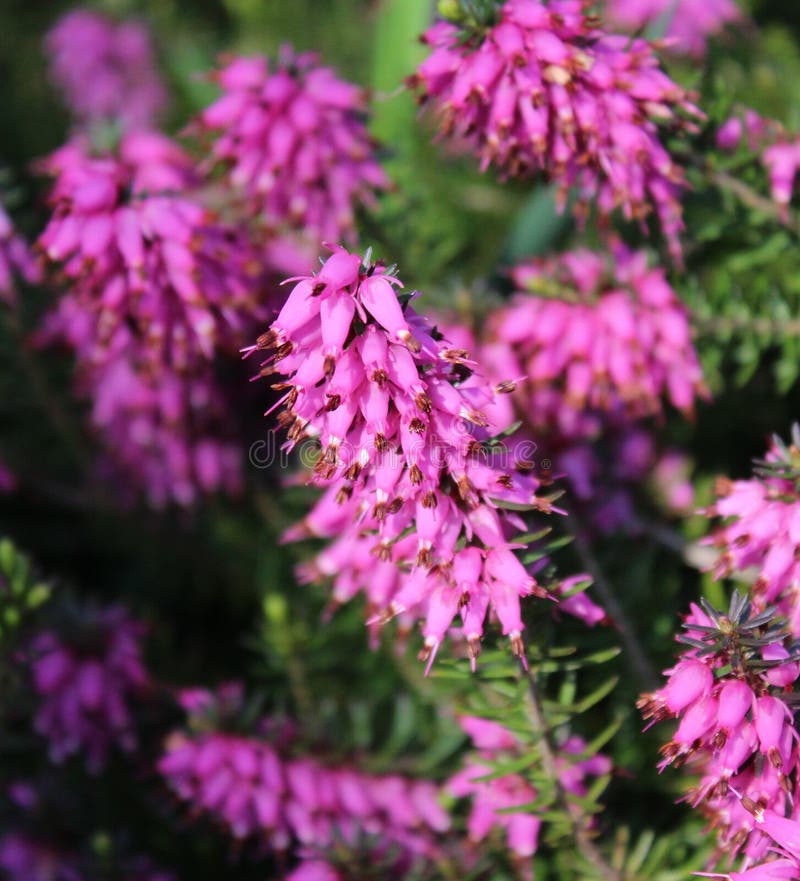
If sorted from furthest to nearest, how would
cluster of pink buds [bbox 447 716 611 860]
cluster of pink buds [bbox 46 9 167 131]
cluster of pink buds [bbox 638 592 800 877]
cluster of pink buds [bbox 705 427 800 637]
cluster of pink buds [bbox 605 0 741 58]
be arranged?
cluster of pink buds [bbox 46 9 167 131]
cluster of pink buds [bbox 605 0 741 58]
cluster of pink buds [bbox 447 716 611 860]
cluster of pink buds [bbox 705 427 800 637]
cluster of pink buds [bbox 638 592 800 877]

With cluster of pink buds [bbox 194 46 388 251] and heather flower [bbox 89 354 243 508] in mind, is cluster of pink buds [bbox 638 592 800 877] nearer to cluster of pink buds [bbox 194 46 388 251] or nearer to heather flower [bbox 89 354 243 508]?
cluster of pink buds [bbox 194 46 388 251]

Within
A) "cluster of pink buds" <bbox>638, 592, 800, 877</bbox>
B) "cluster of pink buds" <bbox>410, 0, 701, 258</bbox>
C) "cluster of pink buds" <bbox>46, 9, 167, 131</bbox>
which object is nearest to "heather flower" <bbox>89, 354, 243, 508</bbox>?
"cluster of pink buds" <bbox>410, 0, 701, 258</bbox>

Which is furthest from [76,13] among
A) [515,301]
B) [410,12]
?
→ [515,301]

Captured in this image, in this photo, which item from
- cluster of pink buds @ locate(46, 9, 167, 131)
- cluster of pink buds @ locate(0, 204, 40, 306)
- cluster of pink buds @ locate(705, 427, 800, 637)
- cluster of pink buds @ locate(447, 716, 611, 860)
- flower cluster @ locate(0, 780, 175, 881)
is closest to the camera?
cluster of pink buds @ locate(705, 427, 800, 637)

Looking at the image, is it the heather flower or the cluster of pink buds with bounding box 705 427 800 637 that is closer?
the cluster of pink buds with bounding box 705 427 800 637

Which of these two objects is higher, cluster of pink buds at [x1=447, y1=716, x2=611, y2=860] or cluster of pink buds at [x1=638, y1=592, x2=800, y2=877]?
cluster of pink buds at [x1=638, y1=592, x2=800, y2=877]

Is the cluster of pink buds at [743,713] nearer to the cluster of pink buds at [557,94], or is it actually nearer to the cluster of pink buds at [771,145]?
the cluster of pink buds at [557,94]

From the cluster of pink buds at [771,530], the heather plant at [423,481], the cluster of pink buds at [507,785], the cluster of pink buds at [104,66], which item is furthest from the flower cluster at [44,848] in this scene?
the cluster of pink buds at [104,66]

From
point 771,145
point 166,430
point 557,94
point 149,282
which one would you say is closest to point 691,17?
point 771,145
